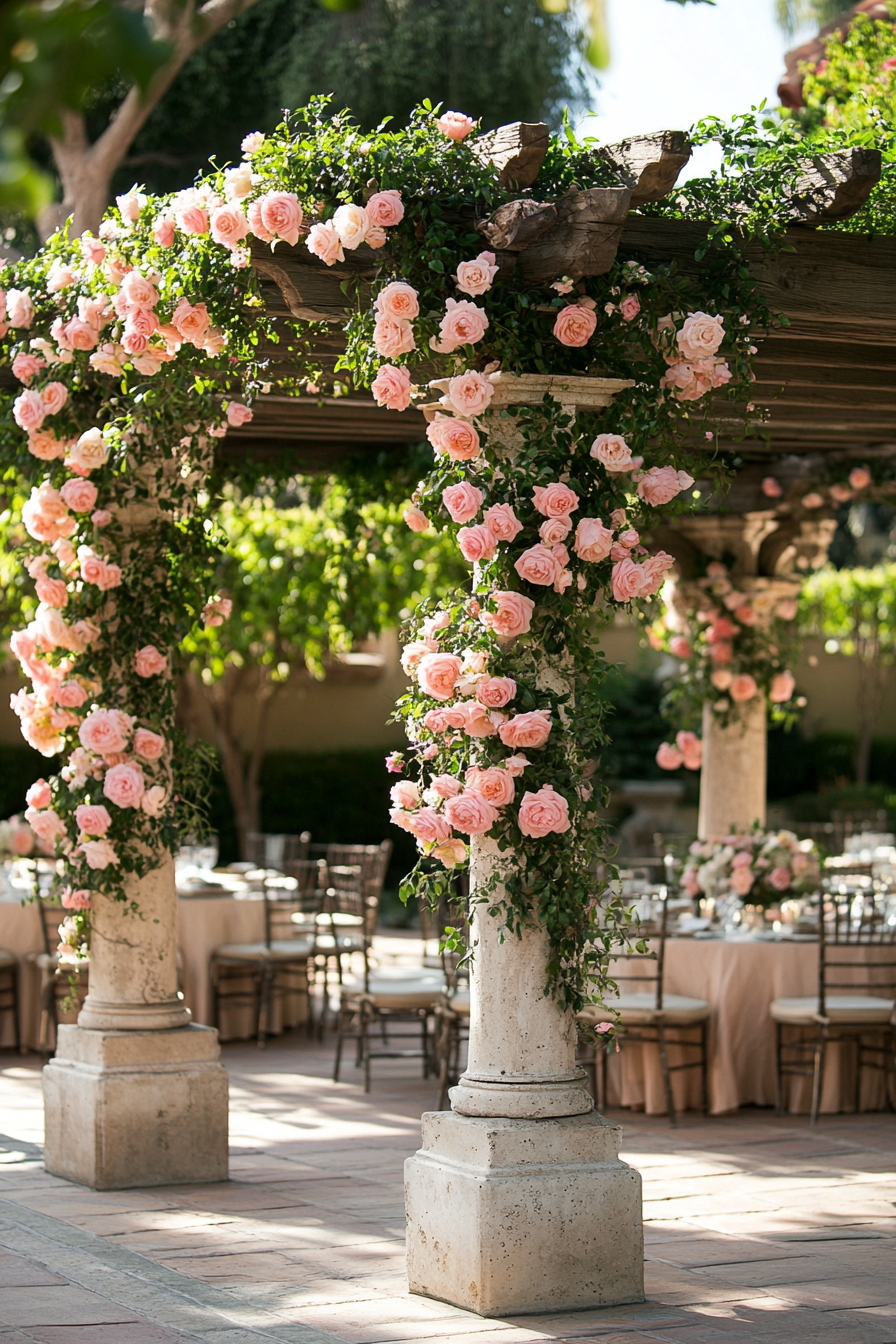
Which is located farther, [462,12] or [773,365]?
[462,12]

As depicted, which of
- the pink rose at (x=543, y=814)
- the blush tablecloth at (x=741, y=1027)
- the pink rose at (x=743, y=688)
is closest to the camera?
the pink rose at (x=543, y=814)

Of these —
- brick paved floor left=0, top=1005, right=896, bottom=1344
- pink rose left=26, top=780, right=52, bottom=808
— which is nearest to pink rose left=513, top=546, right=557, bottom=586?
brick paved floor left=0, top=1005, right=896, bottom=1344

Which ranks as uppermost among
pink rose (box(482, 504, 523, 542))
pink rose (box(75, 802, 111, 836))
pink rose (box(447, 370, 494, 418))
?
pink rose (box(447, 370, 494, 418))

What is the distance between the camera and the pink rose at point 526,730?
4.30m

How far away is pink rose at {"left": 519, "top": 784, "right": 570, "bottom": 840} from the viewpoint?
14.0ft

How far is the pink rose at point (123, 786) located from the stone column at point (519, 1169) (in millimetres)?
1708

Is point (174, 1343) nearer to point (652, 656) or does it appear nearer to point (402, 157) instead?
point (402, 157)

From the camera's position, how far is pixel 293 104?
1373cm

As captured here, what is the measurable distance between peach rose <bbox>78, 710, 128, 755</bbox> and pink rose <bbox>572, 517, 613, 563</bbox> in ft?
6.94

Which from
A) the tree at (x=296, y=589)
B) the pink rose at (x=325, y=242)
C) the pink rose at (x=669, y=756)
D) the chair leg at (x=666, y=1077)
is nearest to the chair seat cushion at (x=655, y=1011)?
the chair leg at (x=666, y=1077)

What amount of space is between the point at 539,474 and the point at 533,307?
1.60 feet

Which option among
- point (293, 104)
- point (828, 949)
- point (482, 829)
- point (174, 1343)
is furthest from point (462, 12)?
point (174, 1343)

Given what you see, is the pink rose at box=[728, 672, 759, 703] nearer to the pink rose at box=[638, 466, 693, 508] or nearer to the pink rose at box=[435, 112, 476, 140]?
the pink rose at box=[638, 466, 693, 508]

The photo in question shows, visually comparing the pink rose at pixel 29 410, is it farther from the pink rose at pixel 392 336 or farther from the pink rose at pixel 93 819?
the pink rose at pixel 392 336
